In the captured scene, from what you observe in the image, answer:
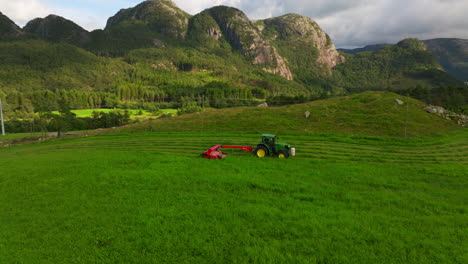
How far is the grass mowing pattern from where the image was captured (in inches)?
276

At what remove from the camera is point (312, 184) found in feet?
41.9

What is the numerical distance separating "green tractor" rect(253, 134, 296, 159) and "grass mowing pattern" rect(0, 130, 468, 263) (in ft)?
8.33

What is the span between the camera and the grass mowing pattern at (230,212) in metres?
7.02

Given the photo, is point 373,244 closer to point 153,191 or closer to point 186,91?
point 153,191

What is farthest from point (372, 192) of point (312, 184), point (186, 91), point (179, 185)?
point (186, 91)

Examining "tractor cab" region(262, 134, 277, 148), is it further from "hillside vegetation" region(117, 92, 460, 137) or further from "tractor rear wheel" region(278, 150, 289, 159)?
"hillside vegetation" region(117, 92, 460, 137)

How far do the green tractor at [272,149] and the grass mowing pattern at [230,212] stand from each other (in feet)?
8.33

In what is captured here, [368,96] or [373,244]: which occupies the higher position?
[368,96]

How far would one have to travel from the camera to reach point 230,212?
30.8 feet

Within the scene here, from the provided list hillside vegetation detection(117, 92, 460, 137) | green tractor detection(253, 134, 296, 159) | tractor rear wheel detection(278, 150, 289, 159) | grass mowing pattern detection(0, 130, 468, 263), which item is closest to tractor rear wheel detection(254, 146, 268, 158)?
green tractor detection(253, 134, 296, 159)

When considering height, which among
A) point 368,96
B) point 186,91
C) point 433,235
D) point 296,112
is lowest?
point 433,235

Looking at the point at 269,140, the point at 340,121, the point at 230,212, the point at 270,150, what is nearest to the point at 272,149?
the point at 270,150

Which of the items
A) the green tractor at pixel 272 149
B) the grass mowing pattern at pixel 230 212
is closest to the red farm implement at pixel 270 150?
the green tractor at pixel 272 149

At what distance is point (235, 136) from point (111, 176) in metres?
19.4
